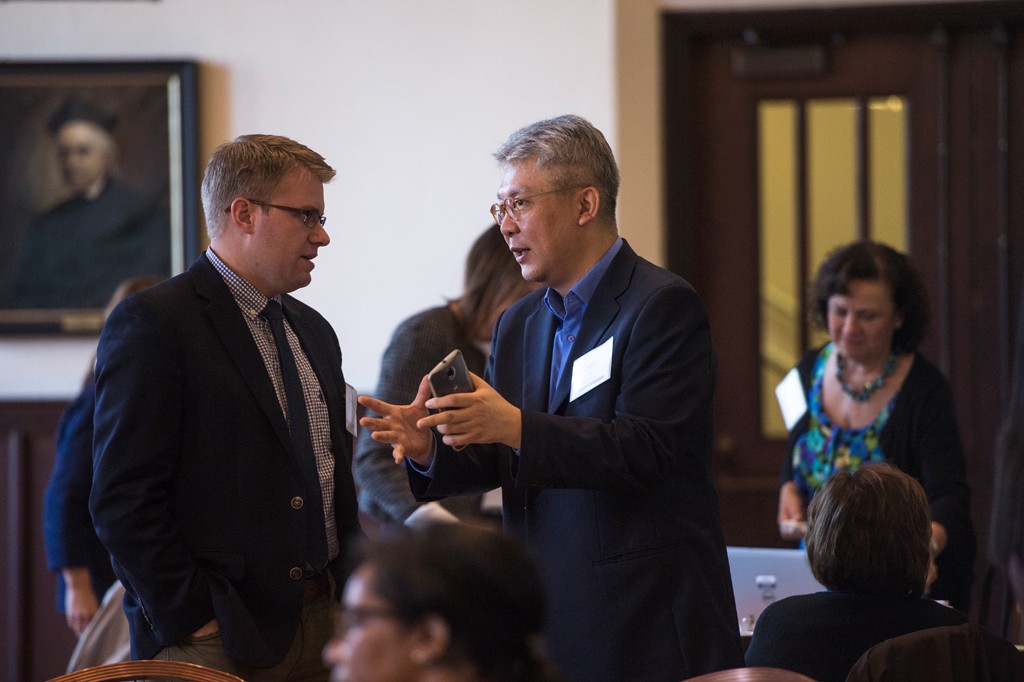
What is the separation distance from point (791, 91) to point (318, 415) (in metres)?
3.32

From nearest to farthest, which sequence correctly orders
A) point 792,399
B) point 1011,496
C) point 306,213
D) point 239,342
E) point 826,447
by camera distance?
point 239,342, point 306,213, point 826,447, point 792,399, point 1011,496

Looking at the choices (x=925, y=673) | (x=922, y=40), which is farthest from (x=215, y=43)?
(x=925, y=673)

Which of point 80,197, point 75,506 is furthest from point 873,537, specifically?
point 80,197

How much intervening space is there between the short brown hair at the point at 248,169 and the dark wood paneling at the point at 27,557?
9.72 ft

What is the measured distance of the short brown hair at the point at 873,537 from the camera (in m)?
2.44

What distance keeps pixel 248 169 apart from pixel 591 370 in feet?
2.81

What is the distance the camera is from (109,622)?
12.3 feet

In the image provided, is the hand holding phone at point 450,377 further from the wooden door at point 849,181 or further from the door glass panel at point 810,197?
the door glass panel at point 810,197

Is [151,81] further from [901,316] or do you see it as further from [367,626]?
[367,626]

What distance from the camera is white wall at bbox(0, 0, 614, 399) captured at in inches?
199

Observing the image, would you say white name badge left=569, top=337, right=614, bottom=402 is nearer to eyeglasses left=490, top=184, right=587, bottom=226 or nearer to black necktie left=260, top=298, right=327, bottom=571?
eyeglasses left=490, top=184, right=587, bottom=226

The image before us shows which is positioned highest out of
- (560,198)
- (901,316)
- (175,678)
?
(560,198)

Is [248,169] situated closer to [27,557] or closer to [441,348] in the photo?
[441,348]

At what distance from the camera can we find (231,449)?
2.50 m
